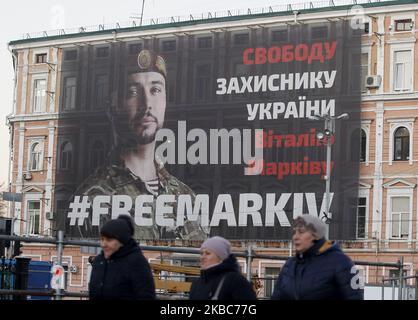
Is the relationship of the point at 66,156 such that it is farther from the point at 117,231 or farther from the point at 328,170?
the point at 117,231

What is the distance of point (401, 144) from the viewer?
50406 millimetres

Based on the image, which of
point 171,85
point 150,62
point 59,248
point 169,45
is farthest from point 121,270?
point 150,62

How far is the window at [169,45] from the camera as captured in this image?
56.5 meters

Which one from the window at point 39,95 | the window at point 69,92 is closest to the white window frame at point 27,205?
the window at point 39,95

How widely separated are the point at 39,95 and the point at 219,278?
180 ft

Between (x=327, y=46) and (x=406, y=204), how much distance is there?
337 inches

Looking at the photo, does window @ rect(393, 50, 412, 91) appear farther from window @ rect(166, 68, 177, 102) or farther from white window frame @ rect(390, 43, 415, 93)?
window @ rect(166, 68, 177, 102)

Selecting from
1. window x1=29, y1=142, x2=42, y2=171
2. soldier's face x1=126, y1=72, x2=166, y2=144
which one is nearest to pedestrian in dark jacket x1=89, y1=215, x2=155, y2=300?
soldier's face x1=126, y1=72, x2=166, y2=144

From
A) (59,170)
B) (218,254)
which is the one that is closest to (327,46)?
(59,170)

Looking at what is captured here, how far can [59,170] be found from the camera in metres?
59.4

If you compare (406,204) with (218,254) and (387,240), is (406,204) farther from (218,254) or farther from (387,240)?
(218,254)

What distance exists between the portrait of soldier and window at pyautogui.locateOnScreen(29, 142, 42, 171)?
4.08 meters

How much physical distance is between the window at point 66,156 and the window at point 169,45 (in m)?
7.79
